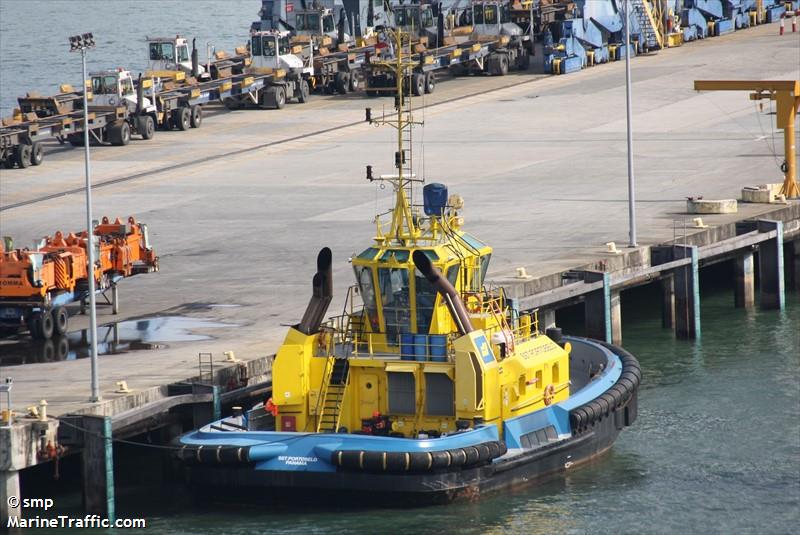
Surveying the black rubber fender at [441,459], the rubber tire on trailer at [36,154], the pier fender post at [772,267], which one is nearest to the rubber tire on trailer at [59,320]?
the black rubber fender at [441,459]

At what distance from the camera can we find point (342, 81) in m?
83.8

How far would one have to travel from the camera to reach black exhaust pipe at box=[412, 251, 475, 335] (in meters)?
30.6

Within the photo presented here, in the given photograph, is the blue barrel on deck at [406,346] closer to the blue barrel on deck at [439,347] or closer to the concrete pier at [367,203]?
the blue barrel on deck at [439,347]

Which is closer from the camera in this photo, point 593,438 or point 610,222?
point 593,438

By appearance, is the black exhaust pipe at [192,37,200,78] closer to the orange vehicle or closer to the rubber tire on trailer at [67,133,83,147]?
the rubber tire on trailer at [67,133,83,147]

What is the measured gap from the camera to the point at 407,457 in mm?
29391

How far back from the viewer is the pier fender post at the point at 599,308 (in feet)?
139

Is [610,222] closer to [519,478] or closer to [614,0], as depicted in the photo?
[519,478]

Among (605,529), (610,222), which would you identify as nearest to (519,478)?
(605,529)

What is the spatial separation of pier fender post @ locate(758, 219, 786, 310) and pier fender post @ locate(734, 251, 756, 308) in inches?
12.9

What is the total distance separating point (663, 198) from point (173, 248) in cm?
1467

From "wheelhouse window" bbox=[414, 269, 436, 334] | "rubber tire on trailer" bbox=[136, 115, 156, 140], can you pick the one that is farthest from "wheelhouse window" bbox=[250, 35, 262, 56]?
"wheelhouse window" bbox=[414, 269, 436, 334]

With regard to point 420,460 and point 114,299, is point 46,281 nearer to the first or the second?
point 114,299

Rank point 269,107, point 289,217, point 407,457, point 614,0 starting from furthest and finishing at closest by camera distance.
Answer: point 614,0, point 269,107, point 289,217, point 407,457
